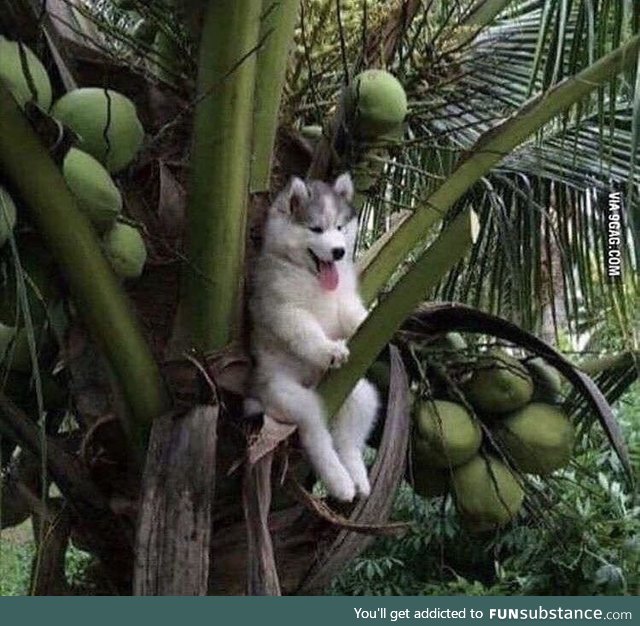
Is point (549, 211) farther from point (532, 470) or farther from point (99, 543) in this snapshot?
point (99, 543)

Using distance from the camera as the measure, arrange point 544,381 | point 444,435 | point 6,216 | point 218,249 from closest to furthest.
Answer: point 6,216
point 218,249
point 444,435
point 544,381

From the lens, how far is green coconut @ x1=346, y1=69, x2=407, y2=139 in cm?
163

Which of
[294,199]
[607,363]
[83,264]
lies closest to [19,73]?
[83,264]

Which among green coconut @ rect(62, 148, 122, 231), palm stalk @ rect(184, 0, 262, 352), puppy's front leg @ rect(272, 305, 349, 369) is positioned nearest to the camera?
green coconut @ rect(62, 148, 122, 231)

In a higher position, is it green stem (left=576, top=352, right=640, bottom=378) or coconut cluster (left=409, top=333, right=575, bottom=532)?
green stem (left=576, top=352, right=640, bottom=378)

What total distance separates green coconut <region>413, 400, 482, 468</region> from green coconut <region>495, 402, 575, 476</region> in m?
0.06

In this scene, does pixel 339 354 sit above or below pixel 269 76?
below

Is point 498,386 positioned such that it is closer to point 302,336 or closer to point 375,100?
point 302,336

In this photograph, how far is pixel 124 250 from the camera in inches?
58.7

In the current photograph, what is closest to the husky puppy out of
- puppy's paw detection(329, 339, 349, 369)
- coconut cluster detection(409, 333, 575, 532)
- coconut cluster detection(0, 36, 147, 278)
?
puppy's paw detection(329, 339, 349, 369)

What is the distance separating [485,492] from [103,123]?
823mm

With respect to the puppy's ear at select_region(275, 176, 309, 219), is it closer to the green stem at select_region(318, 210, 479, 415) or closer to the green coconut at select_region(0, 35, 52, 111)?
the green stem at select_region(318, 210, 479, 415)

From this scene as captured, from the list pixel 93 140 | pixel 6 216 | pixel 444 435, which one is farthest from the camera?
Result: pixel 444 435

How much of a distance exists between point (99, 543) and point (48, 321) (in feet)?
1.17
